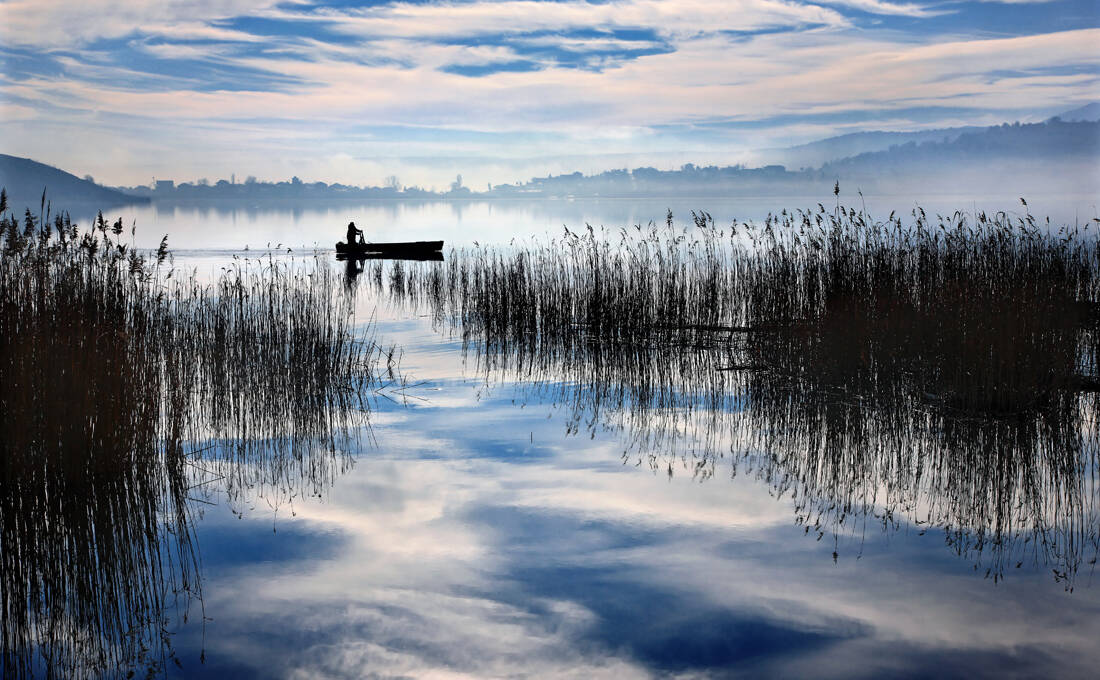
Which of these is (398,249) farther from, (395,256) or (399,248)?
(395,256)

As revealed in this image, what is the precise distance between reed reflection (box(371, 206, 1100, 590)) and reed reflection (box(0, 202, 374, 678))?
209cm

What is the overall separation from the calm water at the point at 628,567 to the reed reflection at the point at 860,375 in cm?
5

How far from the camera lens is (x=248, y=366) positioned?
7.12 m

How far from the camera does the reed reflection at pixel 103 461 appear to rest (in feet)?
9.75

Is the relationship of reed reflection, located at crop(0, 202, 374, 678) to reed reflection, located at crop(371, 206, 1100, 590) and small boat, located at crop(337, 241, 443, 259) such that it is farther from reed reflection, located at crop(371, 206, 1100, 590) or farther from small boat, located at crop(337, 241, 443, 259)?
small boat, located at crop(337, 241, 443, 259)

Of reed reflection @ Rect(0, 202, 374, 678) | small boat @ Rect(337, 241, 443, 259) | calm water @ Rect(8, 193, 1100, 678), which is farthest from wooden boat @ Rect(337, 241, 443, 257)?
calm water @ Rect(8, 193, 1100, 678)

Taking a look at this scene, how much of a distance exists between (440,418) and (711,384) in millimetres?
2307

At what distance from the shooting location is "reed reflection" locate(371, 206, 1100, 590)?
13.8 ft

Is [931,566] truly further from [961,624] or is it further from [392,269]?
[392,269]

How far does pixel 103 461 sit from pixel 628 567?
105 inches

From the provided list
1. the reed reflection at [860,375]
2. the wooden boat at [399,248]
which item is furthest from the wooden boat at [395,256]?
the reed reflection at [860,375]

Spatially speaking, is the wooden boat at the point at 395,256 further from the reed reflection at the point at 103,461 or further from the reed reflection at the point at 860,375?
the reed reflection at the point at 103,461

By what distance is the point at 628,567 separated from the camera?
351 centimetres

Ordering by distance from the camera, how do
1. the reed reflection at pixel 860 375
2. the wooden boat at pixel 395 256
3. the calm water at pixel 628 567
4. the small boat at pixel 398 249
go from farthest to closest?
the small boat at pixel 398 249 < the wooden boat at pixel 395 256 < the reed reflection at pixel 860 375 < the calm water at pixel 628 567
